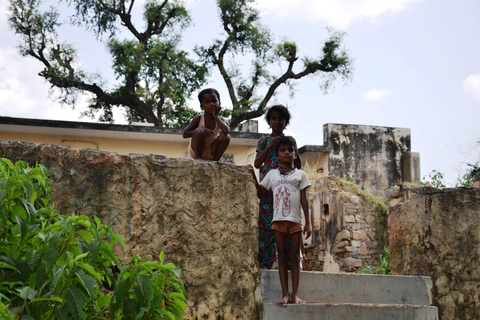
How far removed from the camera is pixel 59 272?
199 cm

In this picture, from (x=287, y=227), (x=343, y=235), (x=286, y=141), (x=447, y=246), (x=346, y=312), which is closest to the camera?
(x=346, y=312)

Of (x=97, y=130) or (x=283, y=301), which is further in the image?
(x=97, y=130)

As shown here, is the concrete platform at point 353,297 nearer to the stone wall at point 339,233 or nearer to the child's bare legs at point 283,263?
the child's bare legs at point 283,263

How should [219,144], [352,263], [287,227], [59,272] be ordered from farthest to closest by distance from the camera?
[352,263] → [219,144] → [287,227] → [59,272]

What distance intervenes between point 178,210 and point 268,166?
3.90ft

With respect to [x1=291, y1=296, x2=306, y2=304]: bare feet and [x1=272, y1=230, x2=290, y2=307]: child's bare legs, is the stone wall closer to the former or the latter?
[x1=272, y1=230, x2=290, y2=307]: child's bare legs

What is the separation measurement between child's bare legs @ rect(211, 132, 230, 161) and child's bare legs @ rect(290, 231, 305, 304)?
97 centimetres

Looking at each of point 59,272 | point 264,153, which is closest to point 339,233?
point 264,153

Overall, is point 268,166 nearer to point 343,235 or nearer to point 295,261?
point 295,261

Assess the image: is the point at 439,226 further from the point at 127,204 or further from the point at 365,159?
the point at 365,159

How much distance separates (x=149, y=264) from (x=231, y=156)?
443 inches

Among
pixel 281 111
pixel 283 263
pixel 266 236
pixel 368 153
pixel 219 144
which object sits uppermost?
pixel 368 153

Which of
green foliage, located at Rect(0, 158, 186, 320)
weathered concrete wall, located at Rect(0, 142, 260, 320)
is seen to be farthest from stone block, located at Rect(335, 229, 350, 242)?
green foliage, located at Rect(0, 158, 186, 320)

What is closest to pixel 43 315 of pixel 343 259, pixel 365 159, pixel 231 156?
pixel 343 259
